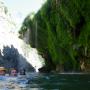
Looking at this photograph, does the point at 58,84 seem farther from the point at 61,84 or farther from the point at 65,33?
the point at 65,33

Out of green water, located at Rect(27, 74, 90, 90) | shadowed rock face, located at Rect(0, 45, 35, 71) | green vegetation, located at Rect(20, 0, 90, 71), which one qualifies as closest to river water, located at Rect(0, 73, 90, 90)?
green water, located at Rect(27, 74, 90, 90)

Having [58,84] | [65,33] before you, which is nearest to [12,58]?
[65,33]

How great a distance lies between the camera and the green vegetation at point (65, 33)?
7600cm

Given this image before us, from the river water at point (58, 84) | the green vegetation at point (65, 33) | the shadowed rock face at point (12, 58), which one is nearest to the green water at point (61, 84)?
the river water at point (58, 84)

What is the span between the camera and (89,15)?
73375mm

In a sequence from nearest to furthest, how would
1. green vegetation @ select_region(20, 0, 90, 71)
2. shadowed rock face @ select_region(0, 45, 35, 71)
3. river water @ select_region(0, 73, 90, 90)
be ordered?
river water @ select_region(0, 73, 90, 90) → green vegetation @ select_region(20, 0, 90, 71) → shadowed rock face @ select_region(0, 45, 35, 71)

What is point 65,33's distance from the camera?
82188 mm

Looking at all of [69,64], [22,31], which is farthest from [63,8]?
[22,31]

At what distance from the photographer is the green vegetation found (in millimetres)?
76000

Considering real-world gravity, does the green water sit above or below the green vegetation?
below

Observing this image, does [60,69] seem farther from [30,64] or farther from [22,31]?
[22,31]

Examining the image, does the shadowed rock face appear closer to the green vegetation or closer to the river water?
the green vegetation

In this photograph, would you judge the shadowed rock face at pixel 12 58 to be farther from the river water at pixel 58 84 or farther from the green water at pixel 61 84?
the green water at pixel 61 84

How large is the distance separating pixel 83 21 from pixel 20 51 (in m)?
33.4
